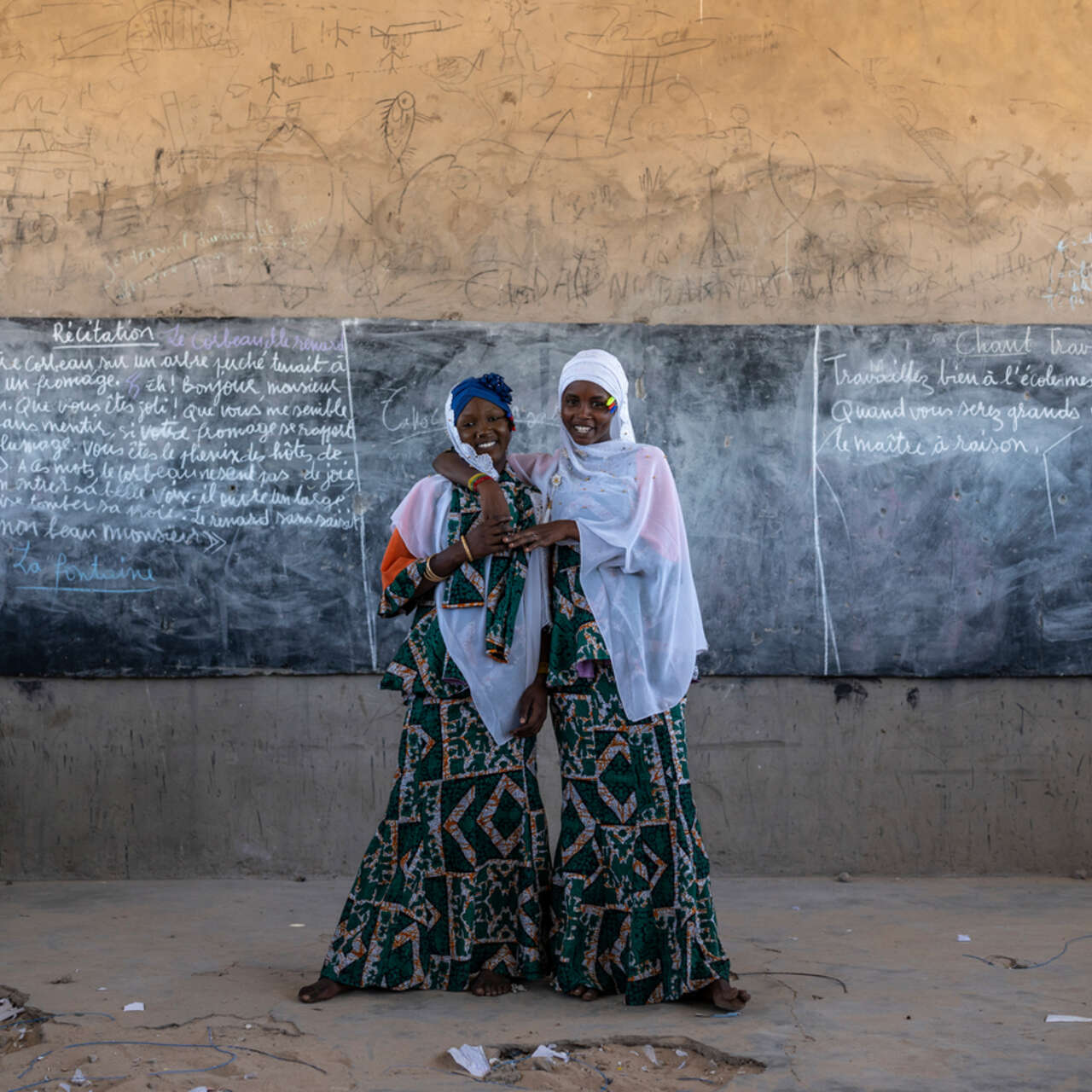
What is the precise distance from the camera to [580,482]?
355 cm

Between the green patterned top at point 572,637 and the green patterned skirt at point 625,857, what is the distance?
0.14 ft

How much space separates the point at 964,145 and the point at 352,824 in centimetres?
375

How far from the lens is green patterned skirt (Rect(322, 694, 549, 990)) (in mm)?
3482

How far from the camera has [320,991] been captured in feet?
11.3

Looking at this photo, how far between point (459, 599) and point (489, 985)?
1051 millimetres

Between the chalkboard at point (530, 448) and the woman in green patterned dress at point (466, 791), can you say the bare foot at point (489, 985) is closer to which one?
the woman in green patterned dress at point (466, 791)

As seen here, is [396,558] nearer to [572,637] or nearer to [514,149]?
[572,637]

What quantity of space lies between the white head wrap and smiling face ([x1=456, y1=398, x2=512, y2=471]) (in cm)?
2

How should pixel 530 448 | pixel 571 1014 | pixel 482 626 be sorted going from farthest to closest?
pixel 530 448, pixel 482 626, pixel 571 1014

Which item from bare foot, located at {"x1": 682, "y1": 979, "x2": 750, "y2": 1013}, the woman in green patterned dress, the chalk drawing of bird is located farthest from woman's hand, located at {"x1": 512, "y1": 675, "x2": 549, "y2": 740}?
the chalk drawing of bird

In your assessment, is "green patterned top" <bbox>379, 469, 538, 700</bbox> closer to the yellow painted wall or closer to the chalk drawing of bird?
the yellow painted wall

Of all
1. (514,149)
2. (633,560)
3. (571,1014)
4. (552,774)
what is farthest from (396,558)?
(514,149)

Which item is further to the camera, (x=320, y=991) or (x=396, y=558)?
(x=396, y=558)

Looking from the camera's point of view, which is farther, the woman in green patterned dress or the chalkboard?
the chalkboard
